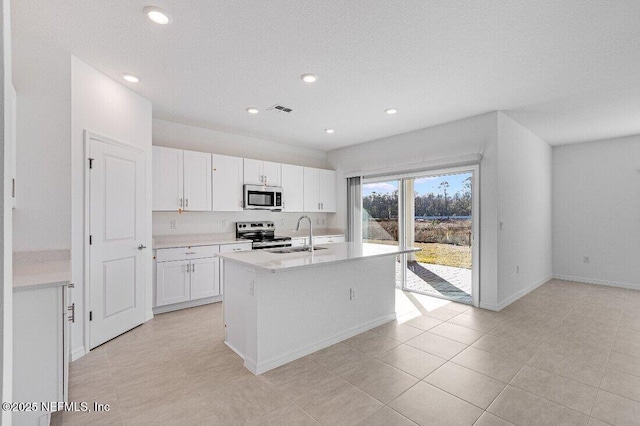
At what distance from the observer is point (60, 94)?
2658mm

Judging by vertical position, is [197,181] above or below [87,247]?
above

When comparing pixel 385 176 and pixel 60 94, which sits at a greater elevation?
pixel 60 94

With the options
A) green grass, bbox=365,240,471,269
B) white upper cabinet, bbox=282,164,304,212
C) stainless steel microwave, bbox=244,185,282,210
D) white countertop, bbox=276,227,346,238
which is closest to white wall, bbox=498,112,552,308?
green grass, bbox=365,240,471,269

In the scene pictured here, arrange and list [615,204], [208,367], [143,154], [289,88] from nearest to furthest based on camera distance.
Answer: [208,367] < [289,88] < [143,154] < [615,204]

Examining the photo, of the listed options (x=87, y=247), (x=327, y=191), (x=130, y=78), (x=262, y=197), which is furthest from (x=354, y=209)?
(x=87, y=247)

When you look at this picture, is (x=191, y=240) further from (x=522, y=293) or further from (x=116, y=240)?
(x=522, y=293)

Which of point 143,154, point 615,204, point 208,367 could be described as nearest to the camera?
point 208,367

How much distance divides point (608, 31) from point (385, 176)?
3.37 metres

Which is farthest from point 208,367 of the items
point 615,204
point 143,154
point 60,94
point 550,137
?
point 615,204

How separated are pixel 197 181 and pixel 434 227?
3.76 m

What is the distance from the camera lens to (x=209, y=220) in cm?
482

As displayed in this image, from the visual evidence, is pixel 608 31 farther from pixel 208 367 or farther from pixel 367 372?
pixel 208 367

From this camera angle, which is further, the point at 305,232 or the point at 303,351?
the point at 305,232

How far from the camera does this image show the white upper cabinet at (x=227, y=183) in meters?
4.58
